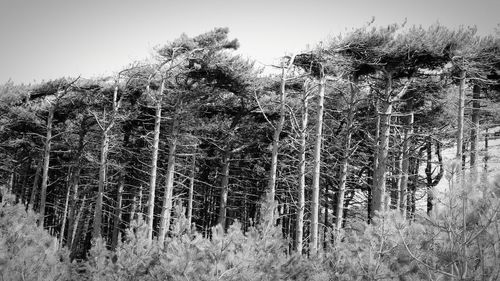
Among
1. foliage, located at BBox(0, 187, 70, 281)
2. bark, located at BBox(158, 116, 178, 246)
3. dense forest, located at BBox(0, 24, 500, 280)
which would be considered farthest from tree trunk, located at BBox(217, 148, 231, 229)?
foliage, located at BBox(0, 187, 70, 281)

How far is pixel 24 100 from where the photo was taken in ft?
52.1

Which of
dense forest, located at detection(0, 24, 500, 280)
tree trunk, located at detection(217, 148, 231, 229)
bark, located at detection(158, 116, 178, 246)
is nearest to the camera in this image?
dense forest, located at detection(0, 24, 500, 280)

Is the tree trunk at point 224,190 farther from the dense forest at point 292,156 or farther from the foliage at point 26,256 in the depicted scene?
the foliage at point 26,256

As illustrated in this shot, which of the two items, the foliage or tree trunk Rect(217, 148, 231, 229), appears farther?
tree trunk Rect(217, 148, 231, 229)

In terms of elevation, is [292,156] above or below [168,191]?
above

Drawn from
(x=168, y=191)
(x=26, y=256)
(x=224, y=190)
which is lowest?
(x=26, y=256)

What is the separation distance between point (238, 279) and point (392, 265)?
2548 mm

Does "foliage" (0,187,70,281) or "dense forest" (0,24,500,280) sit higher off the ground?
"dense forest" (0,24,500,280)

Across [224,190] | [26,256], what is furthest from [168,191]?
[26,256]

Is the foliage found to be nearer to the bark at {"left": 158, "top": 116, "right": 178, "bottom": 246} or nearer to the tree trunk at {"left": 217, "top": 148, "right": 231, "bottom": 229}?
the bark at {"left": 158, "top": 116, "right": 178, "bottom": 246}

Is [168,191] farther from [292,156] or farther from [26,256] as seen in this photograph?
[26,256]

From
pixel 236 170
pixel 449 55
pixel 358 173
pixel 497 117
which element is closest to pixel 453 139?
pixel 497 117

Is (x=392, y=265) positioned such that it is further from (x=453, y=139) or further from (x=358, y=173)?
(x=358, y=173)

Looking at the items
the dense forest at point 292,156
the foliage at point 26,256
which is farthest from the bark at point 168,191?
the foliage at point 26,256
